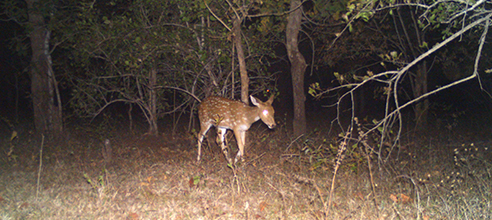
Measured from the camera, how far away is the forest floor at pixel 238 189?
15.0ft

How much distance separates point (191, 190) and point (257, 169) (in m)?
1.45

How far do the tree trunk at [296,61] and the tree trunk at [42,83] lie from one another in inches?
258

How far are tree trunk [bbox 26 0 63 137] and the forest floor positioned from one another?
2877 millimetres

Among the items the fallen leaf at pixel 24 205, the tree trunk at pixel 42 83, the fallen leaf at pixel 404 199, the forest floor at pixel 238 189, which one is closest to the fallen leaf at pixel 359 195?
the forest floor at pixel 238 189

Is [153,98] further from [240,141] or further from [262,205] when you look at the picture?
[262,205]

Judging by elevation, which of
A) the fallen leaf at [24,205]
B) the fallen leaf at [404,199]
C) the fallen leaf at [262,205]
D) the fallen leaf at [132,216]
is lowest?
the fallen leaf at [404,199]

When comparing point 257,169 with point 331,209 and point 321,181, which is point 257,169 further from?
point 331,209

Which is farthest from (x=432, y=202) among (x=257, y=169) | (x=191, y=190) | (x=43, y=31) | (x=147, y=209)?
(x=43, y=31)

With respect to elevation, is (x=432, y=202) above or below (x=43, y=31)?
below

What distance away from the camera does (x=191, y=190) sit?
17.9 feet

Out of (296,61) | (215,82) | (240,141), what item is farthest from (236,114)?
(296,61)

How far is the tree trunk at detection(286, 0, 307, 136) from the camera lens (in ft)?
26.6

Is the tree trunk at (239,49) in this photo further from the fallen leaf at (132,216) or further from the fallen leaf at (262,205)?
the fallen leaf at (132,216)

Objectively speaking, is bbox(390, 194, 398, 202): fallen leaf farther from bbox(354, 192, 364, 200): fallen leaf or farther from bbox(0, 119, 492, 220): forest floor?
bbox(354, 192, 364, 200): fallen leaf
